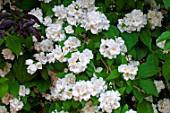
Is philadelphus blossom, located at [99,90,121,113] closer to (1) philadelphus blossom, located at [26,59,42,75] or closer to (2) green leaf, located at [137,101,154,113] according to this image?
(2) green leaf, located at [137,101,154,113]

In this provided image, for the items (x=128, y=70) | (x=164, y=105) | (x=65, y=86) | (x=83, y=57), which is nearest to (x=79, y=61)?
(x=83, y=57)

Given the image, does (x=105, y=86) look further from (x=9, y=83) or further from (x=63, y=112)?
Answer: (x=9, y=83)

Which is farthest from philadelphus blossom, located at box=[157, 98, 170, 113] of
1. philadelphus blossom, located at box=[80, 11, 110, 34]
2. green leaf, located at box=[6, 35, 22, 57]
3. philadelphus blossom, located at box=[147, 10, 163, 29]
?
green leaf, located at box=[6, 35, 22, 57]

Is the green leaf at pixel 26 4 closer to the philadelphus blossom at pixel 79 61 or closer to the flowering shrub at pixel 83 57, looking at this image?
the flowering shrub at pixel 83 57

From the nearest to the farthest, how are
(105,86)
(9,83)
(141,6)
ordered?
1. (105,86)
2. (9,83)
3. (141,6)

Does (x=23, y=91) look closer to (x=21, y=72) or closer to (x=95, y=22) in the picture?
(x=21, y=72)

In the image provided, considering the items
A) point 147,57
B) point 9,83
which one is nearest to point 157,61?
point 147,57

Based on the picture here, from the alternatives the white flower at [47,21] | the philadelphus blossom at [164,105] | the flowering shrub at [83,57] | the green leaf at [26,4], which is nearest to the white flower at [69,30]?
the flowering shrub at [83,57]
